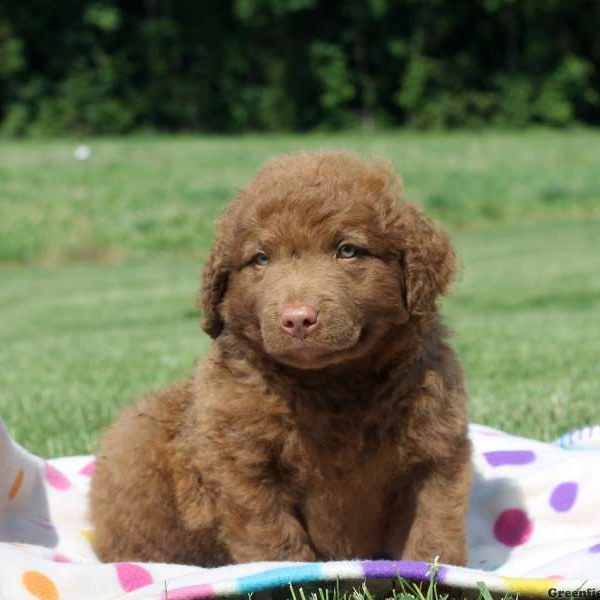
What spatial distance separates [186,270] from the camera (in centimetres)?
1452

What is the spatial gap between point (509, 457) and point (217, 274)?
1.50 metres

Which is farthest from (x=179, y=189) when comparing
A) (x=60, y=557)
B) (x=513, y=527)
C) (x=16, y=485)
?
(x=513, y=527)

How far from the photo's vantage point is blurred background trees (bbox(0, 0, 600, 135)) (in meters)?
38.8

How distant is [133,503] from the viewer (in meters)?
3.41

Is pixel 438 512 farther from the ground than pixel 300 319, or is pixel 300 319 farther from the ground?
pixel 300 319

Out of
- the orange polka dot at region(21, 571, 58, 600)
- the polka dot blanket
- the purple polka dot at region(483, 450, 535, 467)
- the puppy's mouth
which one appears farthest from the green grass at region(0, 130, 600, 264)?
the orange polka dot at region(21, 571, 58, 600)

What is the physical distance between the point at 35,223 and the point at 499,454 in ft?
45.9

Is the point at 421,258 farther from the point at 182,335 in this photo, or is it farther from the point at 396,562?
the point at 182,335

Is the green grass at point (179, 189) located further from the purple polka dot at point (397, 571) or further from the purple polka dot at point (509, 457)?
the purple polka dot at point (397, 571)

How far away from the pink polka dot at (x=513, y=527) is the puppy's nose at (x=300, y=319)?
4.51 ft

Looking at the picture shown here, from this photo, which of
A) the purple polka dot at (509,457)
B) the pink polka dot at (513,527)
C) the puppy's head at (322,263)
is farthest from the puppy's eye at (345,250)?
the purple polka dot at (509,457)

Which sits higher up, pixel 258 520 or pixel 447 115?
pixel 258 520

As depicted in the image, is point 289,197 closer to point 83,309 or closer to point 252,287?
point 252,287

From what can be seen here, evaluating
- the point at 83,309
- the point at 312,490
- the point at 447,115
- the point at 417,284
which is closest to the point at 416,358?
the point at 417,284
